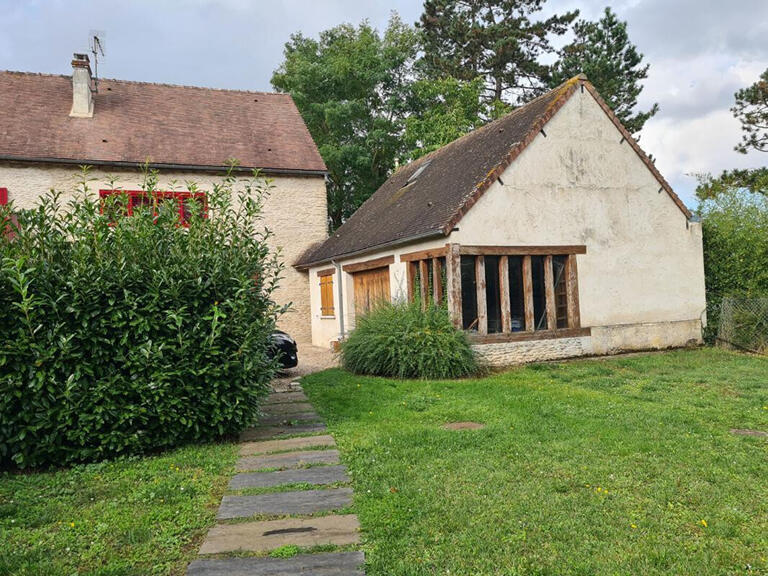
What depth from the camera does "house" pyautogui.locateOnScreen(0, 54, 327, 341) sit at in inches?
658

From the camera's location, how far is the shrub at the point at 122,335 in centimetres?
529

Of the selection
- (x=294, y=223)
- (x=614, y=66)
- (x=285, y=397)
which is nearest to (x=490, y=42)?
(x=614, y=66)

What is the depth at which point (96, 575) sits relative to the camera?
10.7ft

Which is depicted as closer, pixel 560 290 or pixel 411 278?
pixel 411 278

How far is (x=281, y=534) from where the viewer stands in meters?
3.79

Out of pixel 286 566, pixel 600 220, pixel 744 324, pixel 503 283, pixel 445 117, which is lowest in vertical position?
pixel 286 566

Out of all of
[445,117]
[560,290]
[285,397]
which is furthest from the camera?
[445,117]

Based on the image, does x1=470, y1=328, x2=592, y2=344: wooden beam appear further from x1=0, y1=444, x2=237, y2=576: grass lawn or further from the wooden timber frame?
x1=0, y1=444, x2=237, y2=576: grass lawn

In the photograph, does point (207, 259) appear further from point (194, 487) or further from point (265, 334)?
point (194, 487)

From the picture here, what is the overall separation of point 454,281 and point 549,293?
252 cm

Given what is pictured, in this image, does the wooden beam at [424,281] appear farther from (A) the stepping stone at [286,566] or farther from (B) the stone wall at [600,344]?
(A) the stepping stone at [286,566]

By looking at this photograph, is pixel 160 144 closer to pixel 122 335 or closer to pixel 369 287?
pixel 369 287

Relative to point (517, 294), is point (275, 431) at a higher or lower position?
lower

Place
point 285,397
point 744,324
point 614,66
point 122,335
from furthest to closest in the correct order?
point 614,66
point 744,324
point 285,397
point 122,335
